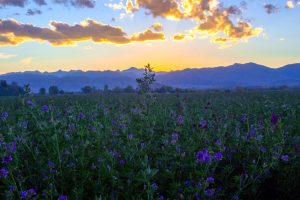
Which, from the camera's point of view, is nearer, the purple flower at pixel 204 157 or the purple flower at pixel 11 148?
the purple flower at pixel 204 157

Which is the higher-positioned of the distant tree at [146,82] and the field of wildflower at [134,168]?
the distant tree at [146,82]

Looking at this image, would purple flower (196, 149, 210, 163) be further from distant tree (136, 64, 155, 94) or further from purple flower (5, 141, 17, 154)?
distant tree (136, 64, 155, 94)

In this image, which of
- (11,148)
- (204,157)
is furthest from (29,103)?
(204,157)

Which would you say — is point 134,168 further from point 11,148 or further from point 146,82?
point 146,82

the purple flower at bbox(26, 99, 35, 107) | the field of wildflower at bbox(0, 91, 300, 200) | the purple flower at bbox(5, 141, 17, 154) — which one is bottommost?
the field of wildflower at bbox(0, 91, 300, 200)

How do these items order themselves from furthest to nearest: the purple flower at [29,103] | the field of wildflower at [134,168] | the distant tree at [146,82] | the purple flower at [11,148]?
the distant tree at [146,82], the purple flower at [29,103], the purple flower at [11,148], the field of wildflower at [134,168]

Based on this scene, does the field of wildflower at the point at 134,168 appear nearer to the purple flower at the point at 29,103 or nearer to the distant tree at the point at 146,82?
the purple flower at the point at 29,103

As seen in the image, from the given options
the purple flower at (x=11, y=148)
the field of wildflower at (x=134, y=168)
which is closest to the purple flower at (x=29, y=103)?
the field of wildflower at (x=134, y=168)

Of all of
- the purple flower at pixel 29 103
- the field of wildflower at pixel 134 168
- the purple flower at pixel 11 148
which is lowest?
the field of wildflower at pixel 134 168

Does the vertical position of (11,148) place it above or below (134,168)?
above

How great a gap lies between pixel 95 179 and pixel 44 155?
1019mm

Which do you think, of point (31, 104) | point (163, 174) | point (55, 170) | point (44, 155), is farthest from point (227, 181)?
point (31, 104)

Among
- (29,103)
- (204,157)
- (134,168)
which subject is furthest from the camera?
(29,103)

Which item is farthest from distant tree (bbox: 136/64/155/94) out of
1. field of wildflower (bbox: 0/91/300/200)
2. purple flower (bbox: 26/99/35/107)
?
purple flower (bbox: 26/99/35/107)
